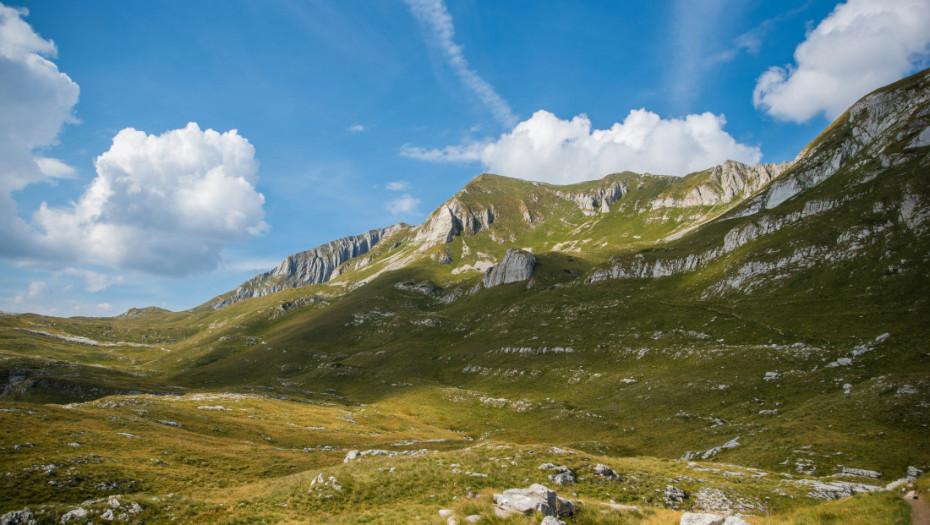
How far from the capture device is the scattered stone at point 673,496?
24922mm

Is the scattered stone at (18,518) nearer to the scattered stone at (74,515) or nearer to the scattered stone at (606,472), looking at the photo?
the scattered stone at (74,515)

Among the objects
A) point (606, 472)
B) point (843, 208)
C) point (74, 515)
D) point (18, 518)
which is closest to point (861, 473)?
point (606, 472)

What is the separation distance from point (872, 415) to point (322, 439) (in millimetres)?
74413

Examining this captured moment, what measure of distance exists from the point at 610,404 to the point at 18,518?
82139 millimetres

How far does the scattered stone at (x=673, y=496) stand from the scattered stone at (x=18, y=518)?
36085 millimetres

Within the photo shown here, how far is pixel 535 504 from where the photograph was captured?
1598cm

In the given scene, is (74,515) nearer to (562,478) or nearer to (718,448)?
(562,478)

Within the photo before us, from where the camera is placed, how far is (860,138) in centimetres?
17238

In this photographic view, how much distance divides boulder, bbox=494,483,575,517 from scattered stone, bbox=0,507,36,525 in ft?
77.0

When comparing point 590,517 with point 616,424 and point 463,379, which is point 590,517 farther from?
point 463,379

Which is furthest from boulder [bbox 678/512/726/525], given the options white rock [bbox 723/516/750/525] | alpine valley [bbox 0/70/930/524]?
white rock [bbox 723/516/750/525]

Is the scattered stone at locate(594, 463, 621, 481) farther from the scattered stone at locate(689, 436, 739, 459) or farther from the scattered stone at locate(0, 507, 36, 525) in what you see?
the scattered stone at locate(0, 507, 36, 525)

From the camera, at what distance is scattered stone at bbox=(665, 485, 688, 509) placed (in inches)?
981

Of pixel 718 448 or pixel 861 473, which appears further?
pixel 718 448
